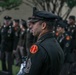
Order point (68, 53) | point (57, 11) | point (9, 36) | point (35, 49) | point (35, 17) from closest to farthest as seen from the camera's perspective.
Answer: point (35, 49) → point (35, 17) → point (68, 53) → point (9, 36) → point (57, 11)

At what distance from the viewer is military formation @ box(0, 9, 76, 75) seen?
3.41 meters

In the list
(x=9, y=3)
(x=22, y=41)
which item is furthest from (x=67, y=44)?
(x=9, y=3)

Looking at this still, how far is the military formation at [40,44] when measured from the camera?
341 centimetres

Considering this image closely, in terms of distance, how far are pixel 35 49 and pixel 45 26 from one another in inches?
11.6

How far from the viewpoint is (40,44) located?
347 cm

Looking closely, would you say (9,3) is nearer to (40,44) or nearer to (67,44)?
(67,44)

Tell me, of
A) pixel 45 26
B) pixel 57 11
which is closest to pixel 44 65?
pixel 45 26

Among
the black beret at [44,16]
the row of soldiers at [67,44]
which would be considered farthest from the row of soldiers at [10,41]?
the black beret at [44,16]

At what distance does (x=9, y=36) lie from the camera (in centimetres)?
1140

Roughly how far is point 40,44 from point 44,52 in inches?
4.5

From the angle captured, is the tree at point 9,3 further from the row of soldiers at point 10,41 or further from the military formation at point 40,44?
the row of soldiers at point 10,41

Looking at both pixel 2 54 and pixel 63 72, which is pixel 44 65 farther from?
pixel 2 54

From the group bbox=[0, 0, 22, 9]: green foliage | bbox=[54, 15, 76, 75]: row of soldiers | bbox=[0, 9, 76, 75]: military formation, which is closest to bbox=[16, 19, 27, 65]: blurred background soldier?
bbox=[0, 9, 76, 75]: military formation

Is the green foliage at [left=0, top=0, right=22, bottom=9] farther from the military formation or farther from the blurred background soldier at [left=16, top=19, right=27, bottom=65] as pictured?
the blurred background soldier at [left=16, top=19, right=27, bottom=65]
